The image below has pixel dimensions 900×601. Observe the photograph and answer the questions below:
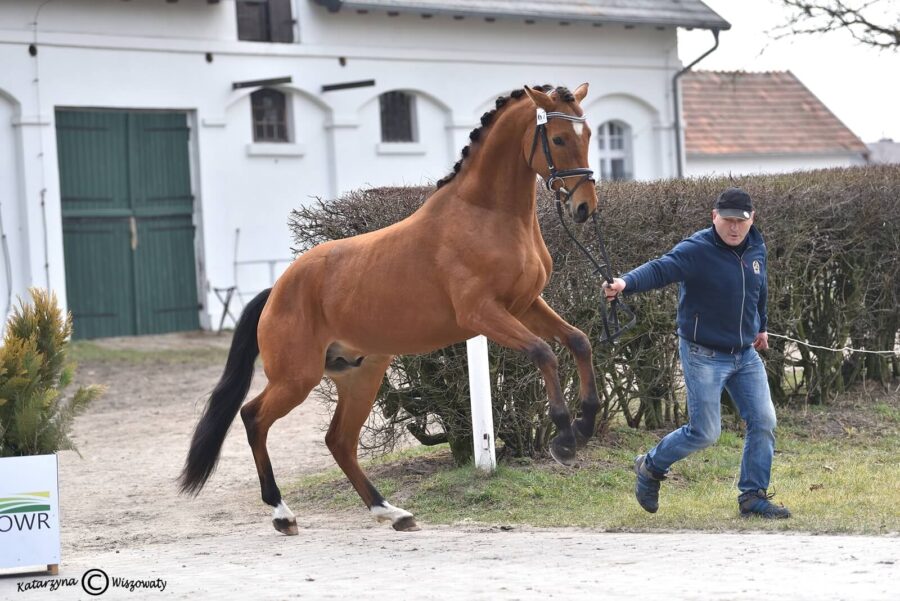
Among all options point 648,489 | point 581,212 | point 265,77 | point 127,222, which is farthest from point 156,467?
point 265,77

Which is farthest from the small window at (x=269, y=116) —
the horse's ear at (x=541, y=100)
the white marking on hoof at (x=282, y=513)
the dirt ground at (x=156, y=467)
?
the horse's ear at (x=541, y=100)

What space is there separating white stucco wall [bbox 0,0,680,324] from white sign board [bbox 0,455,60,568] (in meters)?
13.2

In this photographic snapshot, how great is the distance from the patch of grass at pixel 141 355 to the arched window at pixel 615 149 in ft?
36.0

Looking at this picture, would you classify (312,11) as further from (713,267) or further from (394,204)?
(713,267)

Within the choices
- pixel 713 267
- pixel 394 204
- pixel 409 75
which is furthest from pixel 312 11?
pixel 713 267

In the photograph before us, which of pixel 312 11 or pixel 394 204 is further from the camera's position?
pixel 312 11

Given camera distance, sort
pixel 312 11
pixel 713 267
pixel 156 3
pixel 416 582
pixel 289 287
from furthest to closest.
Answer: pixel 312 11
pixel 156 3
pixel 289 287
pixel 713 267
pixel 416 582

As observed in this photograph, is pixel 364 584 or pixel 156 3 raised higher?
pixel 156 3

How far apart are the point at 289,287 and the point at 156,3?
1471cm

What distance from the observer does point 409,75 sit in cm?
2436

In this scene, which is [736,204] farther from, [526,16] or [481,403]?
[526,16]

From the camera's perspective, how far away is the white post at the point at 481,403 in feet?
27.7

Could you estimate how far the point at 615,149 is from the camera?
27891mm

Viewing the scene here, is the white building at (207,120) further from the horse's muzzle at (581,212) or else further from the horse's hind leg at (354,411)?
the horse's muzzle at (581,212)
